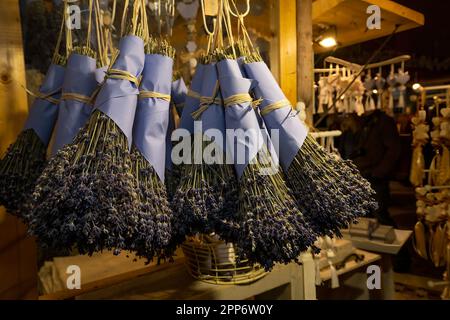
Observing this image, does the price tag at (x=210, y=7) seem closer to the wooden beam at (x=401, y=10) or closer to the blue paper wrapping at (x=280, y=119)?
the blue paper wrapping at (x=280, y=119)

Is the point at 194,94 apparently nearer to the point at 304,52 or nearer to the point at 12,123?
the point at 12,123

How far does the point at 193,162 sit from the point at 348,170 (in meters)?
0.31

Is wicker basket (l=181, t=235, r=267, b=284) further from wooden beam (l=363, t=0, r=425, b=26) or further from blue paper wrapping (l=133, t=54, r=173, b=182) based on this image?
wooden beam (l=363, t=0, r=425, b=26)

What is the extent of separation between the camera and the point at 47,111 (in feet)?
2.36

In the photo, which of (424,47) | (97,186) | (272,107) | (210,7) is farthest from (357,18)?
(97,186)

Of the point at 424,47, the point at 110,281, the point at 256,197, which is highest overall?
the point at 424,47

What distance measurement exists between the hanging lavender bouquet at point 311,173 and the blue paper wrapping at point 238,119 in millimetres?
53

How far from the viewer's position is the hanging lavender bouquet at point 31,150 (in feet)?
2.22

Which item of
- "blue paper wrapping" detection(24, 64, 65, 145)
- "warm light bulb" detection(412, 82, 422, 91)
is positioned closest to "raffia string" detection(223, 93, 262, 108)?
"blue paper wrapping" detection(24, 64, 65, 145)

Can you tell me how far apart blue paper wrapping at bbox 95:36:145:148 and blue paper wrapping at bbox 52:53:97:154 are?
0.28ft

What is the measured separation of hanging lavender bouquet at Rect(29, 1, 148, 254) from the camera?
50 centimetres

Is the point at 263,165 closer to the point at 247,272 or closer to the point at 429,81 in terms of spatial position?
the point at 247,272

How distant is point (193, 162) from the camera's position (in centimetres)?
64

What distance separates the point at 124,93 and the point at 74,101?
14 cm
